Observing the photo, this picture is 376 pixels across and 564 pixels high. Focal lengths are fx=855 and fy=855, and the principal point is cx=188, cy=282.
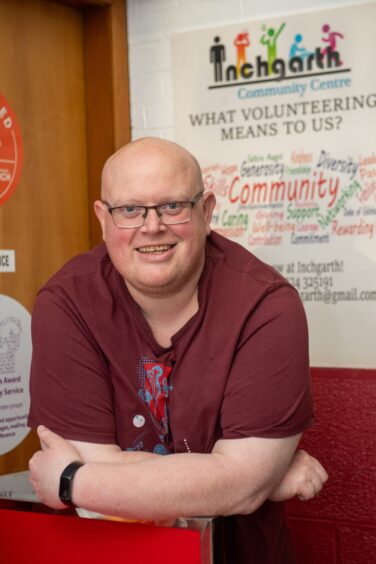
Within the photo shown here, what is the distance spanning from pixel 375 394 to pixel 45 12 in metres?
1.79

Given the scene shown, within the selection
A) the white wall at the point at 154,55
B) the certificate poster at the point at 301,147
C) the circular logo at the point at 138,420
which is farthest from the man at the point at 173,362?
the white wall at the point at 154,55

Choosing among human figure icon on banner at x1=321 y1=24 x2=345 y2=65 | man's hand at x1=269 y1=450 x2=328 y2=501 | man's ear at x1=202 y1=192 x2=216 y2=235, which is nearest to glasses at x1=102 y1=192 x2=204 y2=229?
man's ear at x1=202 y1=192 x2=216 y2=235

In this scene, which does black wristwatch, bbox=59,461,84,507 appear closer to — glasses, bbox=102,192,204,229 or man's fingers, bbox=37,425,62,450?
man's fingers, bbox=37,425,62,450

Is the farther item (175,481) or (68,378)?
(68,378)

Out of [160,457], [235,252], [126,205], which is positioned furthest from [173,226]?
[160,457]

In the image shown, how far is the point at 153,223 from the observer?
1.85 m

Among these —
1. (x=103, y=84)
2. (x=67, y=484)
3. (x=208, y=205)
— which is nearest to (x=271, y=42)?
(x=103, y=84)

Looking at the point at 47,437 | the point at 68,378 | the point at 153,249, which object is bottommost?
the point at 47,437

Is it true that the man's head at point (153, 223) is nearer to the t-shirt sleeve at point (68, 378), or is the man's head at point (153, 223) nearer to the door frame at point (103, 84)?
the t-shirt sleeve at point (68, 378)

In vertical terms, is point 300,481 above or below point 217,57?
below

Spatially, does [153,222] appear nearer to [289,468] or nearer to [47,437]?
[47,437]

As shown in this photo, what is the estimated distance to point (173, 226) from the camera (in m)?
Result: 1.88

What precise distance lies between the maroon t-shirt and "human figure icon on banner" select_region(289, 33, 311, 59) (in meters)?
1.24

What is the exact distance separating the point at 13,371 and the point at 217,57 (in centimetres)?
135
